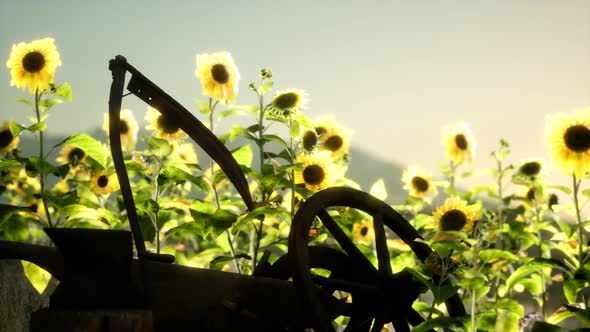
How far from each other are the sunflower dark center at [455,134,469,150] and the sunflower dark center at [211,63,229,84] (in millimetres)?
1552

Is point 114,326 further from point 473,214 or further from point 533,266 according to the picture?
point 473,214

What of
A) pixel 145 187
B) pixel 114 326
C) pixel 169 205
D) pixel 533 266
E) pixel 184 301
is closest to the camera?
pixel 114 326

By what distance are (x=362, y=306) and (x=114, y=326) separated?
629 millimetres

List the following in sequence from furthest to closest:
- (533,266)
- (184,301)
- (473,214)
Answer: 1. (473,214)
2. (533,266)
3. (184,301)

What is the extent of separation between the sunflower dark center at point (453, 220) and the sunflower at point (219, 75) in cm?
101

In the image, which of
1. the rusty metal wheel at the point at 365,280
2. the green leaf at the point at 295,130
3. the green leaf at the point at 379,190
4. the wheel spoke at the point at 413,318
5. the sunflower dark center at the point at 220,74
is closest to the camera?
the rusty metal wheel at the point at 365,280

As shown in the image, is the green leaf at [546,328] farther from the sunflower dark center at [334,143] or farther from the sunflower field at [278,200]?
the sunflower dark center at [334,143]

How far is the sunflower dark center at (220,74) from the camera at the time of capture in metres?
2.51

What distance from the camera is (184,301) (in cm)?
94

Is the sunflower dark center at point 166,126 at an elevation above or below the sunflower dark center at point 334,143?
above

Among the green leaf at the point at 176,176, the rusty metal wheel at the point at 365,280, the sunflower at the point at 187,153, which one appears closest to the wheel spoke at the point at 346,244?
the rusty metal wheel at the point at 365,280

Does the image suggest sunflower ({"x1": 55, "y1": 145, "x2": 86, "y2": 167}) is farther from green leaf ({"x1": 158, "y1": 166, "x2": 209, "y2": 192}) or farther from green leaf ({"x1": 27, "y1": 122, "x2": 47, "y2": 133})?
green leaf ({"x1": 158, "y1": 166, "x2": 209, "y2": 192})

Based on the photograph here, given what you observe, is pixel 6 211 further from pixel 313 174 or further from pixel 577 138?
pixel 577 138

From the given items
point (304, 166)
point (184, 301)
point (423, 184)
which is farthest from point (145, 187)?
point (184, 301)
